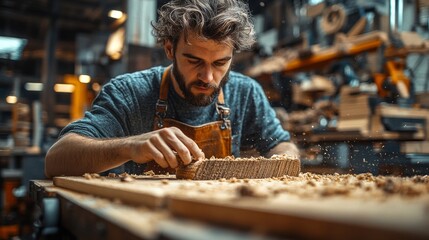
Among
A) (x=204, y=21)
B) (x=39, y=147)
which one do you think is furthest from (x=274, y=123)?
(x=39, y=147)

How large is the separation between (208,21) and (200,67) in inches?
8.6

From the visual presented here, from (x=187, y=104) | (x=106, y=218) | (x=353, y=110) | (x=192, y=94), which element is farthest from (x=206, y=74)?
(x=353, y=110)

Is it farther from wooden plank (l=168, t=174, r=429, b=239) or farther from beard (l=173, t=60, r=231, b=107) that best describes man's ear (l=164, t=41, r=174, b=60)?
wooden plank (l=168, t=174, r=429, b=239)

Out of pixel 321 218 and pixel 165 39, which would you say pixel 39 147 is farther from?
pixel 321 218

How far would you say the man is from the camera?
1.82 m

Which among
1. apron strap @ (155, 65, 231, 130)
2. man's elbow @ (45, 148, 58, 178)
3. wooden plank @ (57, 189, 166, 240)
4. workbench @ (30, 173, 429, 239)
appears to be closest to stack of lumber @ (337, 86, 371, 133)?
apron strap @ (155, 65, 231, 130)

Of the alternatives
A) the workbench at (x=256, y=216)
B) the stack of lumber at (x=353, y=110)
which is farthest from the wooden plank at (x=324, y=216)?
the stack of lumber at (x=353, y=110)

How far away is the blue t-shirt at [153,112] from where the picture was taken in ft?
6.55

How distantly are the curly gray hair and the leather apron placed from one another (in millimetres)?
253

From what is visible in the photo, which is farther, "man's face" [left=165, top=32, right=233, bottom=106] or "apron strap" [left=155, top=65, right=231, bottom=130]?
"apron strap" [left=155, top=65, right=231, bottom=130]

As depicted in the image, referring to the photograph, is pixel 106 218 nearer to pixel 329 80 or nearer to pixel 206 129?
pixel 206 129

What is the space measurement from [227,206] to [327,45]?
11.8 ft

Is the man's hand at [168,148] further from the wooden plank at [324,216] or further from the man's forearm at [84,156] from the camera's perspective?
the wooden plank at [324,216]

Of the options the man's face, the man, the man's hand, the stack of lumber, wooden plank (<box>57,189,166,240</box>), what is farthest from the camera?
the stack of lumber
